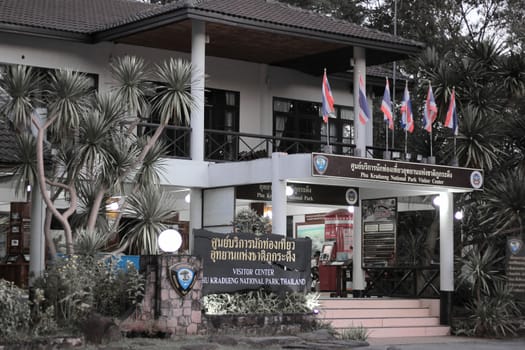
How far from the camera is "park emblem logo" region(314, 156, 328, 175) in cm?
1961

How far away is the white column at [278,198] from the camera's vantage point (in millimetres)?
20016

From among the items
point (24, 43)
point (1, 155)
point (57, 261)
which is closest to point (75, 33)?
point (24, 43)

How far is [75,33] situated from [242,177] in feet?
19.1

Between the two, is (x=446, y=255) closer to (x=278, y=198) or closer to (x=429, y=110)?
(x=429, y=110)

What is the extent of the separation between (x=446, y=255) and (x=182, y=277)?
8.19 m

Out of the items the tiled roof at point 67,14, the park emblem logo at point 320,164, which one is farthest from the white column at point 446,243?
the tiled roof at point 67,14

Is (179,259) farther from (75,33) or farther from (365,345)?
(75,33)

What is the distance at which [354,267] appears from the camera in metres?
25.3

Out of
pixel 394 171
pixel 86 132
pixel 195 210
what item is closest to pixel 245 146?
pixel 195 210

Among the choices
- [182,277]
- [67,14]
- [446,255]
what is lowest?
[182,277]

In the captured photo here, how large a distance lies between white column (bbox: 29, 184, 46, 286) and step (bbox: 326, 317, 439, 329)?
19.0ft

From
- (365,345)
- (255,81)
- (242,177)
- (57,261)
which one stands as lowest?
(365,345)

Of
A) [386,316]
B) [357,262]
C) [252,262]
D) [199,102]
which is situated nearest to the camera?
[252,262]

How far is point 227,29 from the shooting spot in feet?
77.1
